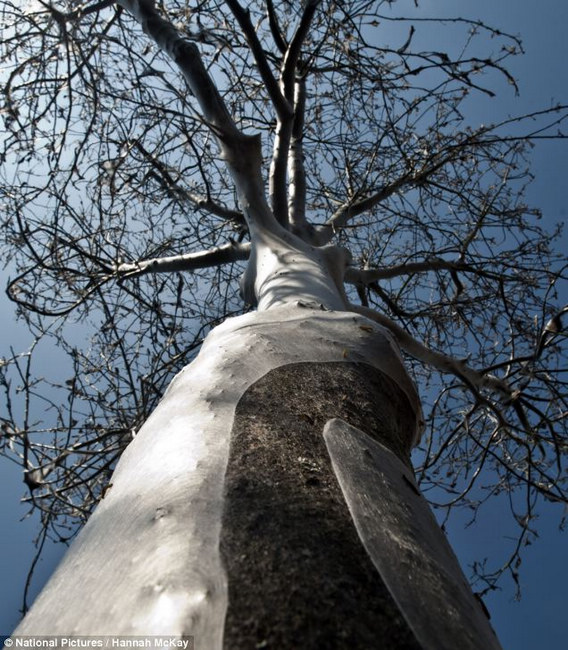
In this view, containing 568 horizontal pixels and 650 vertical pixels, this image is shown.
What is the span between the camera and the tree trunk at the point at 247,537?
48 cm

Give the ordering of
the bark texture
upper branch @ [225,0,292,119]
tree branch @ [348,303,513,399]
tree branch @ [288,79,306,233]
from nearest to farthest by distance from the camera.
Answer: the bark texture → upper branch @ [225,0,292,119] → tree branch @ [348,303,513,399] → tree branch @ [288,79,306,233]

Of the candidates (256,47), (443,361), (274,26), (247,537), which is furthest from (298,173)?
(247,537)

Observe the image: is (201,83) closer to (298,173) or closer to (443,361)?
(298,173)

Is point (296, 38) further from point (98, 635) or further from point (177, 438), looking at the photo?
point (98, 635)

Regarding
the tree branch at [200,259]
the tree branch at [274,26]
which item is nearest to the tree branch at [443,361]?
the tree branch at [200,259]

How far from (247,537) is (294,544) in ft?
0.17

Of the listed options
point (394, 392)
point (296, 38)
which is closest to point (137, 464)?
point (394, 392)

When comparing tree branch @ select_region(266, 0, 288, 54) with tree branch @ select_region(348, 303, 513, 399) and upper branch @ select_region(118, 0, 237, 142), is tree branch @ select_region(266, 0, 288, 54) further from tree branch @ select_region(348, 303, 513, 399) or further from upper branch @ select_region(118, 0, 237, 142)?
tree branch @ select_region(348, 303, 513, 399)

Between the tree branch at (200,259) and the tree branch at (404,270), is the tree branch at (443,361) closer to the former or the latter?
the tree branch at (404,270)

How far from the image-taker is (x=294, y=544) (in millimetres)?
565

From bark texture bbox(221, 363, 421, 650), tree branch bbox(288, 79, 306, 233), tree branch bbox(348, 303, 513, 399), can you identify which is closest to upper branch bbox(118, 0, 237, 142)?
tree branch bbox(288, 79, 306, 233)

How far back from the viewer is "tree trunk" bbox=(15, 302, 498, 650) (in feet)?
1.58

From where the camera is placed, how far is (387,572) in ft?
1.82

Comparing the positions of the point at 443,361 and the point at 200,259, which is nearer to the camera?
the point at 443,361
